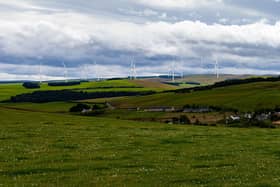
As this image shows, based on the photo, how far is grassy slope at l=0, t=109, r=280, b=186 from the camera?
20594 millimetres

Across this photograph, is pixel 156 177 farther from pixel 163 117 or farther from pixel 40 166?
pixel 163 117

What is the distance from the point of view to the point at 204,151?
32.0 meters

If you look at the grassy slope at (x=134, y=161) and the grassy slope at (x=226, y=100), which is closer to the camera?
the grassy slope at (x=134, y=161)

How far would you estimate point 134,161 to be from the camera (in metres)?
26.9

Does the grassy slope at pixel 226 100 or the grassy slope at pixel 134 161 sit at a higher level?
the grassy slope at pixel 134 161

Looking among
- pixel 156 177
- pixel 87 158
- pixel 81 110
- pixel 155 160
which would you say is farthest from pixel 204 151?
pixel 81 110

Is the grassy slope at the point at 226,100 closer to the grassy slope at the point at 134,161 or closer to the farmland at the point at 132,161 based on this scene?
the farmland at the point at 132,161

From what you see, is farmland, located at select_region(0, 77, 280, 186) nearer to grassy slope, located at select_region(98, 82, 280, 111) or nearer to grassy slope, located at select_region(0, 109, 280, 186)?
grassy slope, located at select_region(0, 109, 280, 186)

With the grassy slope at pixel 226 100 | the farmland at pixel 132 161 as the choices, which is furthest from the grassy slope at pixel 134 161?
the grassy slope at pixel 226 100

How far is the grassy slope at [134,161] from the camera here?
20.6 m

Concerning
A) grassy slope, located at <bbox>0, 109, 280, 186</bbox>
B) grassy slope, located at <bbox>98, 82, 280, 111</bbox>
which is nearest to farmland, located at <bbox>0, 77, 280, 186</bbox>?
grassy slope, located at <bbox>0, 109, 280, 186</bbox>

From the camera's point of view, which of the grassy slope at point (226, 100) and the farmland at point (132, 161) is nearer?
the farmland at point (132, 161)

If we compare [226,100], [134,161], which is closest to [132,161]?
[134,161]

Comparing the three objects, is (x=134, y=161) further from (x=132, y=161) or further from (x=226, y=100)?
(x=226, y=100)
